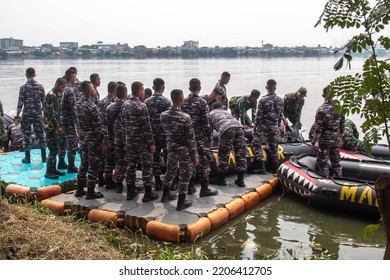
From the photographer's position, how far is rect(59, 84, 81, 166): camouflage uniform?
237 inches

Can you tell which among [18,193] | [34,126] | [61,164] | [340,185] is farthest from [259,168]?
[34,126]

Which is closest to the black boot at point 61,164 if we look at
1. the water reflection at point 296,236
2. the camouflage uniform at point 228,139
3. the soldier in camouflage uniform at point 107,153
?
the soldier in camouflage uniform at point 107,153

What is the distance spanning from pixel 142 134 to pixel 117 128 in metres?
0.54

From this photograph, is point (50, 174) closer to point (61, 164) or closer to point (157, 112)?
point (61, 164)

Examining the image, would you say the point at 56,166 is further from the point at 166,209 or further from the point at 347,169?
the point at 347,169

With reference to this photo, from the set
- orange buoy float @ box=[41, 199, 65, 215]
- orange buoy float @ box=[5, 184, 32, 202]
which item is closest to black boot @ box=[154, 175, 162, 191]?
orange buoy float @ box=[41, 199, 65, 215]

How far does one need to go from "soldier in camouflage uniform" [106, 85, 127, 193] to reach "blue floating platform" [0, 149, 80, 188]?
107 centimetres

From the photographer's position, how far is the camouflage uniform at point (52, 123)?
6.29m

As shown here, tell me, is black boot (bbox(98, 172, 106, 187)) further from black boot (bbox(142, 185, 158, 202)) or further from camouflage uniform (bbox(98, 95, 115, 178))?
black boot (bbox(142, 185, 158, 202))

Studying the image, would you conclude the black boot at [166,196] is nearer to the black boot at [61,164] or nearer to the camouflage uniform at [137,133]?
the camouflage uniform at [137,133]

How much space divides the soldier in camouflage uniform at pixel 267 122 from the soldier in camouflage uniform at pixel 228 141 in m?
0.98

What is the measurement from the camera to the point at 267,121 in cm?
700

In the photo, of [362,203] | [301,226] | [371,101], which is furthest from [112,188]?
[371,101]

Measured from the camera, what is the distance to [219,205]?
5.38 metres
